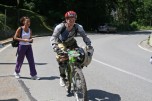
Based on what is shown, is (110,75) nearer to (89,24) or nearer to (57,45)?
(57,45)

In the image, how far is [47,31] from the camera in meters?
41.2

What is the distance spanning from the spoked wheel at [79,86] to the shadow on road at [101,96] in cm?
52

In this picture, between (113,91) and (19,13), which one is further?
(19,13)

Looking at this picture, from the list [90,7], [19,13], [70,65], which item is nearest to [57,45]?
[70,65]

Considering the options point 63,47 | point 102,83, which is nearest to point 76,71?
point 63,47

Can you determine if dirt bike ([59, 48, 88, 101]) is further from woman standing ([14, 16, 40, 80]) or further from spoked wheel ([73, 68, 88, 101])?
woman standing ([14, 16, 40, 80])

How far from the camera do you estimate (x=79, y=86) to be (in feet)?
22.9

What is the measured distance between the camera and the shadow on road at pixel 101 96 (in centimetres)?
761

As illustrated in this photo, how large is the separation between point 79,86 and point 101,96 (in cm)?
109

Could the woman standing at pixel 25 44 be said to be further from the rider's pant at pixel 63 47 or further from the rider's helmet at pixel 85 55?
the rider's helmet at pixel 85 55

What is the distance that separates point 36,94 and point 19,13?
101 ft

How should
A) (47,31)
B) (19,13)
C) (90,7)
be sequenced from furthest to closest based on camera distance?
(90,7) → (47,31) → (19,13)

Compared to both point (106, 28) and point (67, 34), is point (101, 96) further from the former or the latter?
point (106, 28)

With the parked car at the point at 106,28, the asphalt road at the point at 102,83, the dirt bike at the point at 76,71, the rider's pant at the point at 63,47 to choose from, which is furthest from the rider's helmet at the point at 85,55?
the parked car at the point at 106,28
